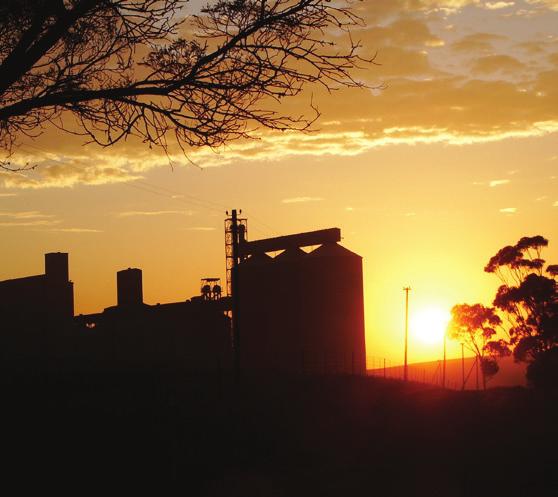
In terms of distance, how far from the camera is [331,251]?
51.3 meters

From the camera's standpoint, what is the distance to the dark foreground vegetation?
39.9ft

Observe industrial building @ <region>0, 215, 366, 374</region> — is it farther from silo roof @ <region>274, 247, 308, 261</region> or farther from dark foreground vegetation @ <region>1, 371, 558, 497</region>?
dark foreground vegetation @ <region>1, 371, 558, 497</region>

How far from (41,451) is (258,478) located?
3.46 metres

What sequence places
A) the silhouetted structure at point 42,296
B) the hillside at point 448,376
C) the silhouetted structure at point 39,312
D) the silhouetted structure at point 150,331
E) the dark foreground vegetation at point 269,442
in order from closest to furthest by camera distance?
1. the dark foreground vegetation at point 269,442
2. the silhouetted structure at point 39,312
3. the silhouetted structure at point 42,296
4. the silhouetted structure at point 150,331
5. the hillside at point 448,376

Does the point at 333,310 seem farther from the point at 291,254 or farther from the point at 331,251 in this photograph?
the point at 291,254

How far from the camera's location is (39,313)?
4194 centimetres

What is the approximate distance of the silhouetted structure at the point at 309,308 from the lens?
50375 millimetres

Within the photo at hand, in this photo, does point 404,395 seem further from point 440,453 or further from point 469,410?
point 440,453

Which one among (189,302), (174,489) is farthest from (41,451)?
(189,302)

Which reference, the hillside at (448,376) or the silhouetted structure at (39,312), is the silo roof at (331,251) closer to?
the hillside at (448,376)

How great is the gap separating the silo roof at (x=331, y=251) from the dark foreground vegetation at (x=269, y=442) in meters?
26.4

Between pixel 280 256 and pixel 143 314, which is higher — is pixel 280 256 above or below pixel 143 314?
above

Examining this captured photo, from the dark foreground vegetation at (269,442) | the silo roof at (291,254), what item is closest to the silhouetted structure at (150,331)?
the silo roof at (291,254)

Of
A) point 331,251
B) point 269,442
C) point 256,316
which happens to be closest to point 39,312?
point 256,316
